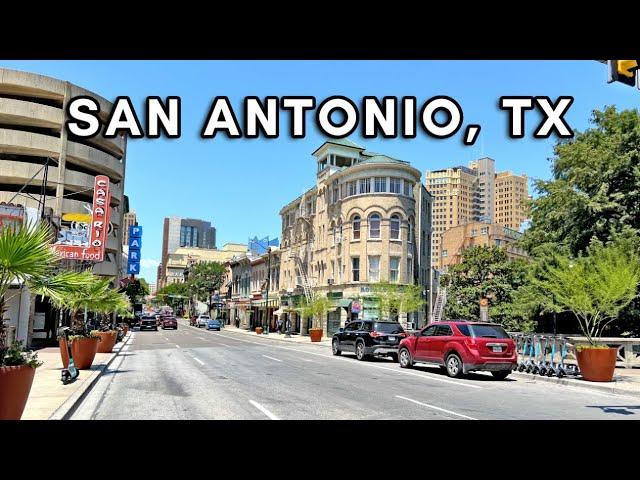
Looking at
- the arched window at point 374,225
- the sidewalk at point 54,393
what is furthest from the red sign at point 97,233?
the arched window at point 374,225

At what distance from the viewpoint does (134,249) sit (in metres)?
66.7

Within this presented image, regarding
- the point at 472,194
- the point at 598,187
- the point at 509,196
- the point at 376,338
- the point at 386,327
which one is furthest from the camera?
the point at 509,196

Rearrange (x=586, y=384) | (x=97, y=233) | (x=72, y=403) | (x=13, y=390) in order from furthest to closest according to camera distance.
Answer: (x=97, y=233) < (x=586, y=384) < (x=72, y=403) < (x=13, y=390)

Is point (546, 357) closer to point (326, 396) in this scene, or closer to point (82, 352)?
point (326, 396)

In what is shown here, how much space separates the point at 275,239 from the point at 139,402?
215 ft

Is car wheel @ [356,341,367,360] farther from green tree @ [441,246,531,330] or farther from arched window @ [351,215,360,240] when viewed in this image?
arched window @ [351,215,360,240]

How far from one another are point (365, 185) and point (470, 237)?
51.3 metres

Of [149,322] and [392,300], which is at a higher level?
[392,300]

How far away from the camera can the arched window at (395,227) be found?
48.2 metres

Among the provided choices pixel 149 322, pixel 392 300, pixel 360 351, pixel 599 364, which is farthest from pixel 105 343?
pixel 149 322

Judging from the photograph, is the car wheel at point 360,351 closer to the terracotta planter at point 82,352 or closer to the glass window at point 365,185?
the terracotta planter at point 82,352

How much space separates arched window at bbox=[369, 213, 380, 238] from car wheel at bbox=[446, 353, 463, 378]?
101ft

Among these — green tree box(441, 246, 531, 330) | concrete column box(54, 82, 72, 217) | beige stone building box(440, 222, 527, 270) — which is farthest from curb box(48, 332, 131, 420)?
beige stone building box(440, 222, 527, 270)
